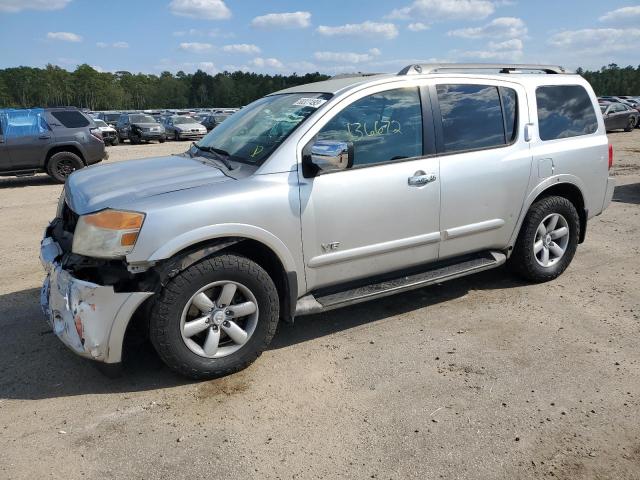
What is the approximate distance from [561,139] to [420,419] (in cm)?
310

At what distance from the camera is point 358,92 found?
3.79 meters

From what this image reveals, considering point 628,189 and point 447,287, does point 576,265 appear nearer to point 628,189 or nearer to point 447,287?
point 447,287

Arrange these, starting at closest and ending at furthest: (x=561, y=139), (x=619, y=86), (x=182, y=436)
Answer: (x=182, y=436) → (x=561, y=139) → (x=619, y=86)

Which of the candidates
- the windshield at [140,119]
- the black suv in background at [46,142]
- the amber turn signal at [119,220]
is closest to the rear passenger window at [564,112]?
the amber turn signal at [119,220]

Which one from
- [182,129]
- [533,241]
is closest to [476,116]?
[533,241]

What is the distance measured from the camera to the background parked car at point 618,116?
2531 centimetres

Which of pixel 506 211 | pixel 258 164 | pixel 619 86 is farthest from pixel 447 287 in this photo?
pixel 619 86

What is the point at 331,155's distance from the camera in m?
3.30

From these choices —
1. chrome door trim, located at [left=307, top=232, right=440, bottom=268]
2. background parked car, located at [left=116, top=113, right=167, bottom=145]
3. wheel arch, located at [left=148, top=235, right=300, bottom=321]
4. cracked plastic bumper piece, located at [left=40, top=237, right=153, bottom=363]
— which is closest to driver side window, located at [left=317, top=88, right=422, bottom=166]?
chrome door trim, located at [left=307, top=232, right=440, bottom=268]

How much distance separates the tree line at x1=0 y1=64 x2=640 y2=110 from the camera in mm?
105812

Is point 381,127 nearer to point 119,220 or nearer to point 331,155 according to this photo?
point 331,155

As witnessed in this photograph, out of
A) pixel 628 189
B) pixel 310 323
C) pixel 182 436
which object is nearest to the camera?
pixel 182 436

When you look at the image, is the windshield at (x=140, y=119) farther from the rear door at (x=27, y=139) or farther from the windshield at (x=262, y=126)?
the windshield at (x=262, y=126)

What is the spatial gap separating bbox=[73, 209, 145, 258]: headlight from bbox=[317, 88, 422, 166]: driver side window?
1.37 meters
